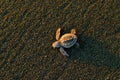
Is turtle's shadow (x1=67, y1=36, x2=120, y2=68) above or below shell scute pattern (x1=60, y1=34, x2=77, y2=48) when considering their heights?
below

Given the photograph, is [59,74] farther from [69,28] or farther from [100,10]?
[100,10]

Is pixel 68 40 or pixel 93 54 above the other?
pixel 68 40

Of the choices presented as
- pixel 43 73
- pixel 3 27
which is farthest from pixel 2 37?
pixel 43 73

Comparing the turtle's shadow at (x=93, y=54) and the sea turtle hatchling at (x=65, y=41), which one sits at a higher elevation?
the sea turtle hatchling at (x=65, y=41)

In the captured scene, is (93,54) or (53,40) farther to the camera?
(53,40)

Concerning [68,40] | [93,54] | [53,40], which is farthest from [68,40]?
[93,54]

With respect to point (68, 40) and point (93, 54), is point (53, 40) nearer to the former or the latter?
point (68, 40)
